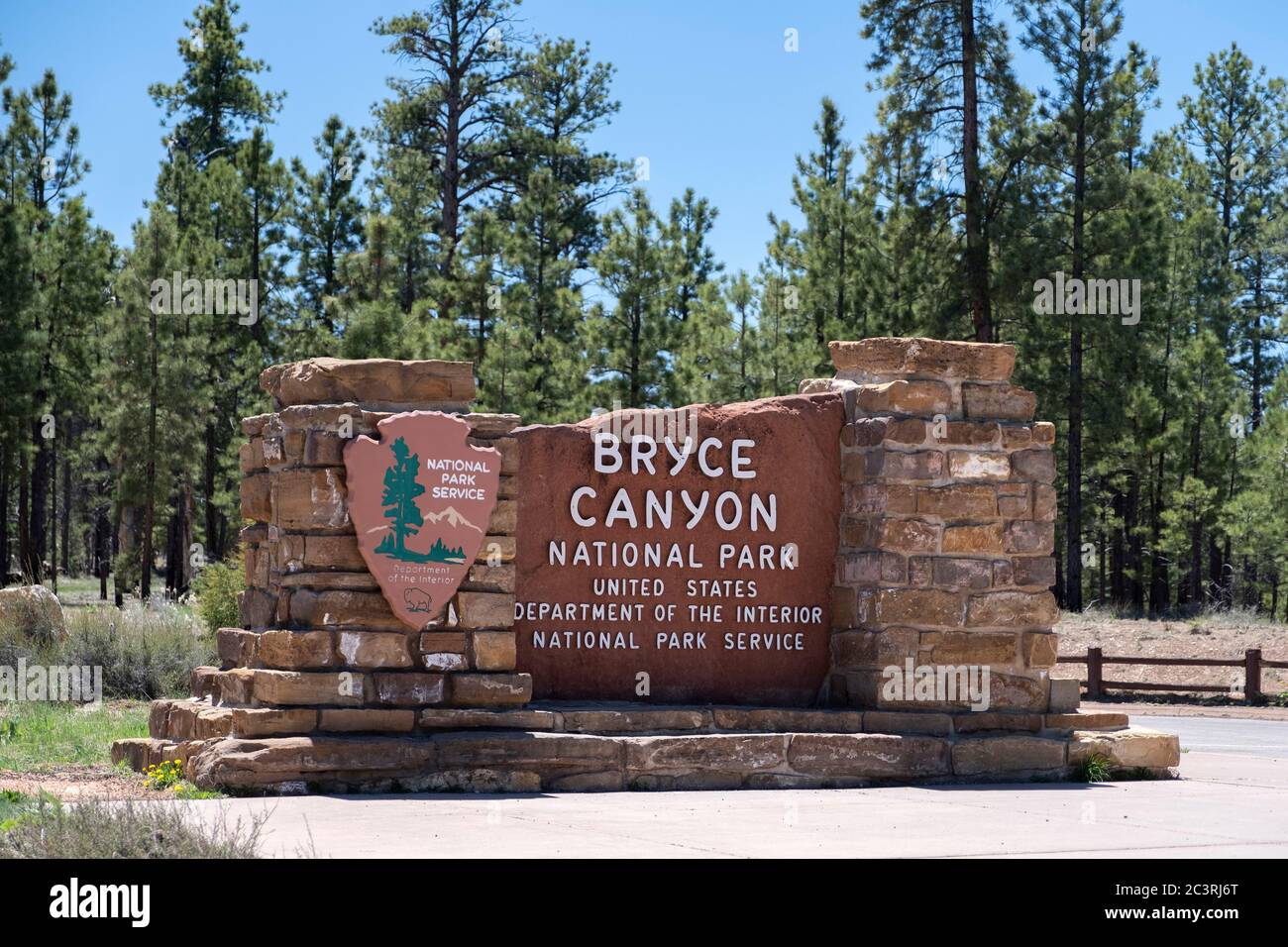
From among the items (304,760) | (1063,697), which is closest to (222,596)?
(304,760)

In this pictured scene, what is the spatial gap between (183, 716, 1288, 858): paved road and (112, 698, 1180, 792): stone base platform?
26 centimetres

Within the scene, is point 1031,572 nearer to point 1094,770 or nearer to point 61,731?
point 1094,770

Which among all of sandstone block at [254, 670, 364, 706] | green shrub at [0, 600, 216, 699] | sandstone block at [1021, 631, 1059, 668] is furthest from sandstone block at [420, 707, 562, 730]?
green shrub at [0, 600, 216, 699]

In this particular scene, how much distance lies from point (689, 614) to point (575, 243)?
29767 mm

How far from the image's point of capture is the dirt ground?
24.0 m

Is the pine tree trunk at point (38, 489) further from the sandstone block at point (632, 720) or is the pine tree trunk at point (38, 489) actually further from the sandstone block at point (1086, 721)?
the sandstone block at point (1086, 721)

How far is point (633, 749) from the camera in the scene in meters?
9.80

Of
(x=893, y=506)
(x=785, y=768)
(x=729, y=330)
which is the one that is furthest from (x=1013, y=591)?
(x=729, y=330)

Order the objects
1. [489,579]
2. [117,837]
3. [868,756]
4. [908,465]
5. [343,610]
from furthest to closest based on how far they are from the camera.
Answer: [908,465]
[868,756]
[489,579]
[343,610]
[117,837]

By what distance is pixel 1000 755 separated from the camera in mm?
10500

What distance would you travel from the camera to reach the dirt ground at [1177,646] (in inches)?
946

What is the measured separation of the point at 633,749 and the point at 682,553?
158 centimetres

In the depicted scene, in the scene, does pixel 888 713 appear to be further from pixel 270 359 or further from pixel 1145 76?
pixel 270 359

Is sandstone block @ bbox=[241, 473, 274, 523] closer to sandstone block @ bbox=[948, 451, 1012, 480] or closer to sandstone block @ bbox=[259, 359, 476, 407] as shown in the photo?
sandstone block @ bbox=[259, 359, 476, 407]
